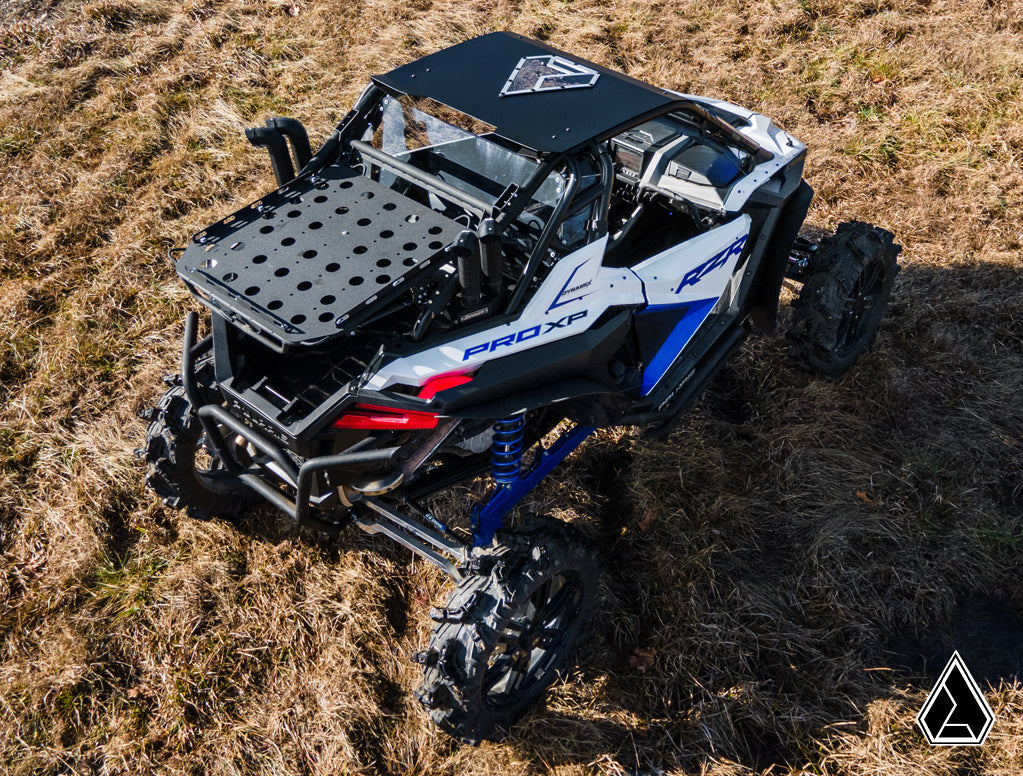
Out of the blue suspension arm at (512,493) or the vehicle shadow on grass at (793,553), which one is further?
the vehicle shadow on grass at (793,553)

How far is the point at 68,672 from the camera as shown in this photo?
4016 mm

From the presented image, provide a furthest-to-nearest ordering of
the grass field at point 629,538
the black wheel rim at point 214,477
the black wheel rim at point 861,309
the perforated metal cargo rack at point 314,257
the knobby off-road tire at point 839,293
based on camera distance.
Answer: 1. the black wheel rim at point 861,309
2. the knobby off-road tire at point 839,293
3. the black wheel rim at point 214,477
4. the grass field at point 629,538
5. the perforated metal cargo rack at point 314,257

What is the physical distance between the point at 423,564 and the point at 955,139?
5639 mm

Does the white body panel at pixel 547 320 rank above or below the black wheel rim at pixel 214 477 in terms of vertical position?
above

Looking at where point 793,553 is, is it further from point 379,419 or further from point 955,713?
point 379,419

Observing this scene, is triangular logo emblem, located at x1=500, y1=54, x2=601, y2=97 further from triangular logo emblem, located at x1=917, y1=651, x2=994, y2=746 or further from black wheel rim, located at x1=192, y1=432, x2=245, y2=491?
triangular logo emblem, located at x1=917, y1=651, x2=994, y2=746

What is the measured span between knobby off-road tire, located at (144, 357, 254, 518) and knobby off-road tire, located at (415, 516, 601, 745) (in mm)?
1625

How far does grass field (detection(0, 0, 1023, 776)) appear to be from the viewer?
383 centimetres

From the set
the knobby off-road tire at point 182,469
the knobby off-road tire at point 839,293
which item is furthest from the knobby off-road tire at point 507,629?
the knobby off-road tire at point 839,293

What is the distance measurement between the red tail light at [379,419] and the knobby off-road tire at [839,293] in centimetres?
282

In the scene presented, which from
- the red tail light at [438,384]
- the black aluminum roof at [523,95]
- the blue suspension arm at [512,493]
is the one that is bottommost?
the blue suspension arm at [512,493]

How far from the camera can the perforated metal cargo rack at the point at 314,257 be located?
3.03 metres

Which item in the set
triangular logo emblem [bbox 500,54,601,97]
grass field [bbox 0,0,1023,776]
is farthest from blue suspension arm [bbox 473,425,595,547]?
triangular logo emblem [bbox 500,54,601,97]

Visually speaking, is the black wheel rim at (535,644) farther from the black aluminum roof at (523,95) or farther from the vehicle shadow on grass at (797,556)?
the black aluminum roof at (523,95)
